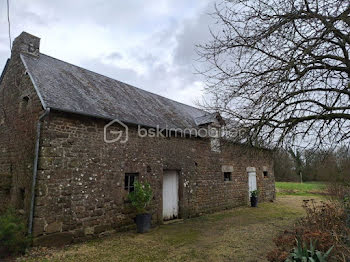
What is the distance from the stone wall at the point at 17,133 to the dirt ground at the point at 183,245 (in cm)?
190

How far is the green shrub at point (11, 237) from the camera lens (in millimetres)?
5074

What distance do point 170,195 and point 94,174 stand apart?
362 cm

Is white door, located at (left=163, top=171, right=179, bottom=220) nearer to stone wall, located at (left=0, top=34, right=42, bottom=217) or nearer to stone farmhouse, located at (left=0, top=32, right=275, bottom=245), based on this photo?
stone farmhouse, located at (left=0, top=32, right=275, bottom=245)

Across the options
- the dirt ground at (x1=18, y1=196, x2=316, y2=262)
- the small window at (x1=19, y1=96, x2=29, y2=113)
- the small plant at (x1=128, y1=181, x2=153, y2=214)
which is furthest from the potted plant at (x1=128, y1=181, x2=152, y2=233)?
the small window at (x1=19, y1=96, x2=29, y2=113)

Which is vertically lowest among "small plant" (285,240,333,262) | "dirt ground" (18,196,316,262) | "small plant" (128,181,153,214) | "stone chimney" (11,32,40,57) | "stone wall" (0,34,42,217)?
"dirt ground" (18,196,316,262)

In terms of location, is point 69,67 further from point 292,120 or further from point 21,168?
point 292,120

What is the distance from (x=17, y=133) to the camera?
23.9 ft

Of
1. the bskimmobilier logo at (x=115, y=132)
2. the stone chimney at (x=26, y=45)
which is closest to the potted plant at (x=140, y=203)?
the bskimmobilier logo at (x=115, y=132)

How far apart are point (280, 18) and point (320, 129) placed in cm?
244

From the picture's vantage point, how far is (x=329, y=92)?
475 centimetres

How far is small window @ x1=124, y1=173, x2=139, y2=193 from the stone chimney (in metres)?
5.41

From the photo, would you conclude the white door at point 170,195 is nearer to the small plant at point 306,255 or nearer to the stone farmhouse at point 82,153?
the stone farmhouse at point 82,153

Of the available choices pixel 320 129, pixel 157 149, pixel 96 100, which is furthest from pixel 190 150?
pixel 320 129

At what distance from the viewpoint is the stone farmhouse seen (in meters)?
6.10
